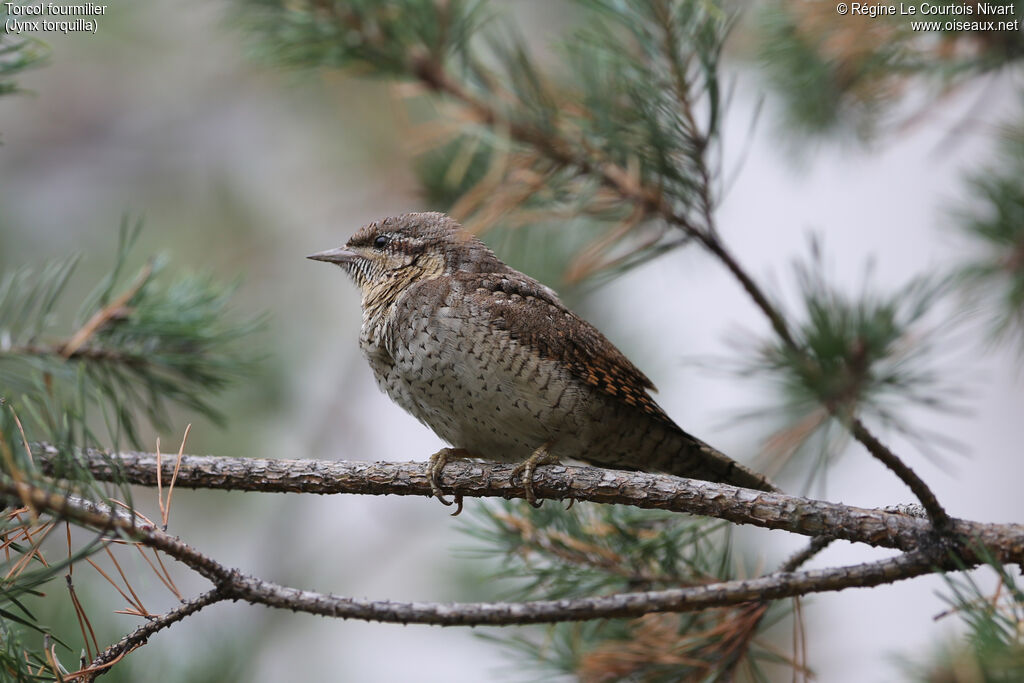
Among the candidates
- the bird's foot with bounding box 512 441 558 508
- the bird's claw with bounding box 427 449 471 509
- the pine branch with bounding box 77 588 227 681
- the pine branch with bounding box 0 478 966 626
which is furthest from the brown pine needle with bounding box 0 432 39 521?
the bird's foot with bounding box 512 441 558 508

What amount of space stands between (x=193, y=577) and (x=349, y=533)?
3.24ft

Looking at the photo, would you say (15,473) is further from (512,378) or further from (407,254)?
(407,254)

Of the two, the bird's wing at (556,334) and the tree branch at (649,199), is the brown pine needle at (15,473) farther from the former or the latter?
the bird's wing at (556,334)

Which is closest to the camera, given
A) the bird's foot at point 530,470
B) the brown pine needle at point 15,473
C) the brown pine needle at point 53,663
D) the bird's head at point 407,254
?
the brown pine needle at point 15,473

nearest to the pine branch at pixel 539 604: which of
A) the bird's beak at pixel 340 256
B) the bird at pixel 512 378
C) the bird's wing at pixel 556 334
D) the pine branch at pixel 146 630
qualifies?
the pine branch at pixel 146 630

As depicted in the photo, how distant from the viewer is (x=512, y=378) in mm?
2463

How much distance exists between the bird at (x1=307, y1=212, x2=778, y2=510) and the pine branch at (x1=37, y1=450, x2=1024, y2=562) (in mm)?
207

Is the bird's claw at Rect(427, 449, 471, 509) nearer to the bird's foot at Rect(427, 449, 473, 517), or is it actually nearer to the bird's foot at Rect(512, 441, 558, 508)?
the bird's foot at Rect(427, 449, 473, 517)

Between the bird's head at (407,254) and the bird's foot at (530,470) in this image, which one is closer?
the bird's foot at (530,470)

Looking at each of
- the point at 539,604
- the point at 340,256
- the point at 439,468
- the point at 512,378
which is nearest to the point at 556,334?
the point at 512,378

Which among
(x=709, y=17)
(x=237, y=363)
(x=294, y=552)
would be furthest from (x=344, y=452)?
(x=709, y=17)

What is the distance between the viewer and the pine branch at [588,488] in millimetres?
1602

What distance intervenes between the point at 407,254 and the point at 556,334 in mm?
637

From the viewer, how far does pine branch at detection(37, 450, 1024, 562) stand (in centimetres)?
160
